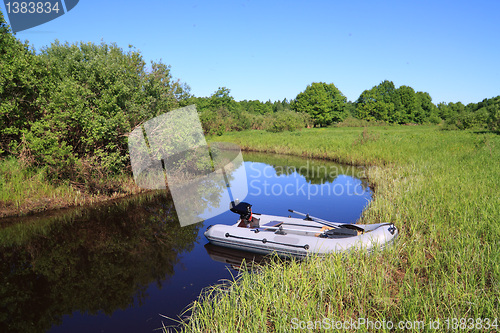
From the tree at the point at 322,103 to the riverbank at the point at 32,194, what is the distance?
56773mm

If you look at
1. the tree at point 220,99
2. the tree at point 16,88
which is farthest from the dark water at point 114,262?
the tree at point 220,99

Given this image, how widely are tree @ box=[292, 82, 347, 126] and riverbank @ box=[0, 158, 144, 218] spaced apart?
56.8 meters

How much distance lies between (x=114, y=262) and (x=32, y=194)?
6245mm

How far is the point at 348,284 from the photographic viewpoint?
4609mm

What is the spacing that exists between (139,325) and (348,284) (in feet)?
12.5

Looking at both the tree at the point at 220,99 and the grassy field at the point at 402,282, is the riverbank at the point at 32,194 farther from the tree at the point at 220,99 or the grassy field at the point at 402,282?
the tree at the point at 220,99

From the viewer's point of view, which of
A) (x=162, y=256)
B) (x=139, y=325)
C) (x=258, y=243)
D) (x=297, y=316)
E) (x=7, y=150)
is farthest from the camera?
(x=7, y=150)

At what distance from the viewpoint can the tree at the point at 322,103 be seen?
64.6 m

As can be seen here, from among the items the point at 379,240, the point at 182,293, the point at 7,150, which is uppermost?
the point at 7,150

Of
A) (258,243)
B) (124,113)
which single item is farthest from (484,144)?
(124,113)

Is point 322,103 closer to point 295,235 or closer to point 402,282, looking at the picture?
point 295,235

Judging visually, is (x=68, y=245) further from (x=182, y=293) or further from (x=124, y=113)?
(x=124, y=113)

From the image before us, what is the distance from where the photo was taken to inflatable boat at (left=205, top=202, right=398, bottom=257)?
21.4ft

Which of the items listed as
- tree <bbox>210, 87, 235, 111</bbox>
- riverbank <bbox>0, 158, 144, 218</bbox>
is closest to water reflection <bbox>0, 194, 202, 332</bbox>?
riverbank <bbox>0, 158, 144, 218</bbox>
